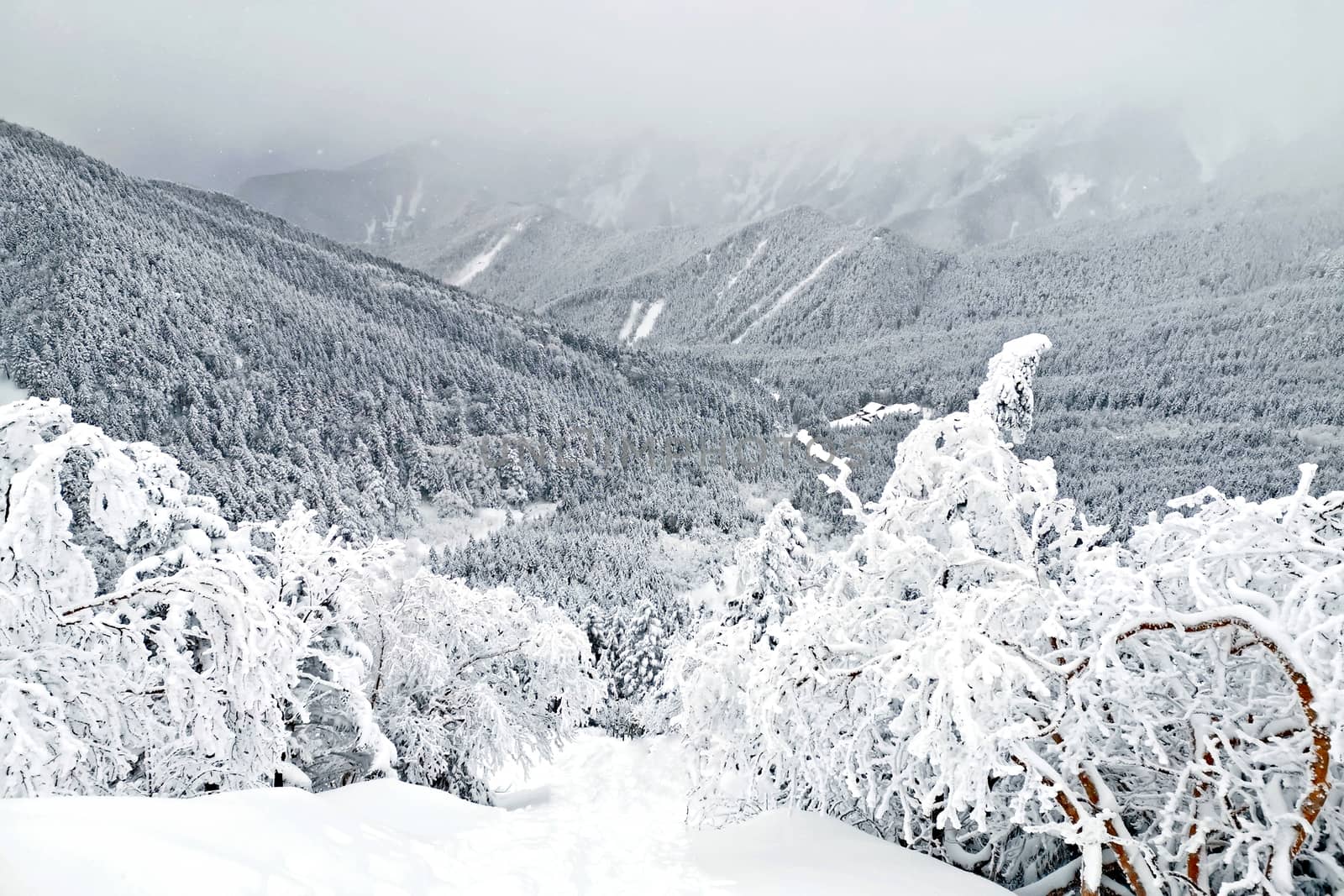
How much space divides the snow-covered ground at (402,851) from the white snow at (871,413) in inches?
5826

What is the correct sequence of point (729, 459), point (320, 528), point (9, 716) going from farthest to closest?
point (729, 459), point (320, 528), point (9, 716)

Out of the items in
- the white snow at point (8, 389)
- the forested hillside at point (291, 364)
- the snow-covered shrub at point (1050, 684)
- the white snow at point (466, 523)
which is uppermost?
the forested hillside at point (291, 364)

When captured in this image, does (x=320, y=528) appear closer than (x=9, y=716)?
No

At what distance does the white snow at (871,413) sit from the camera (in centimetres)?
15375

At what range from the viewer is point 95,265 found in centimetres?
11125

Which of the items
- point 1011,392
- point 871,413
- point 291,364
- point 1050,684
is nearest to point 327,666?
point 1050,684

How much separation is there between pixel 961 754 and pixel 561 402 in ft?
479

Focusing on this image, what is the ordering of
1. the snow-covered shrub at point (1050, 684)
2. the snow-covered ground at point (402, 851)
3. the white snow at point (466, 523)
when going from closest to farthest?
the snow-covered ground at point (402, 851)
the snow-covered shrub at point (1050, 684)
the white snow at point (466, 523)

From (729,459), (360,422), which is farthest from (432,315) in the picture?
(729,459)

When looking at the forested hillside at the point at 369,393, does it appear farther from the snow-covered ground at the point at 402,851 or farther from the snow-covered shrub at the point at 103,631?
the snow-covered shrub at the point at 103,631

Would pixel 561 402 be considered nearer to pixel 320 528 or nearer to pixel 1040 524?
pixel 320 528

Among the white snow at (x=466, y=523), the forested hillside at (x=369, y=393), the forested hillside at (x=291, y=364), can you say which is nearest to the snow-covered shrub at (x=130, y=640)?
the forested hillside at (x=369, y=393)

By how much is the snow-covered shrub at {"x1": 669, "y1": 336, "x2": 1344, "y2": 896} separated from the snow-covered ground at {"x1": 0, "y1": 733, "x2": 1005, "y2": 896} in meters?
0.53

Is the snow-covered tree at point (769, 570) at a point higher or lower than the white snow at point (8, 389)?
lower
